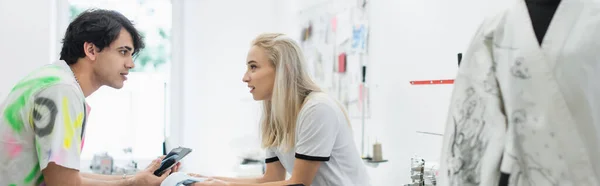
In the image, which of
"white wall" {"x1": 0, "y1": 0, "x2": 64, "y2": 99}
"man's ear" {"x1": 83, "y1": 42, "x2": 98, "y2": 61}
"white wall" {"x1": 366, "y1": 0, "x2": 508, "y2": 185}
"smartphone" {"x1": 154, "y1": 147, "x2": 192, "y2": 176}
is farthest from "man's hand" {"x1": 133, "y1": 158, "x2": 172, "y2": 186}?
"white wall" {"x1": 0, "y1": 0, "x2": 64, "y2": 99}

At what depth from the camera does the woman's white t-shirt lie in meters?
1.75

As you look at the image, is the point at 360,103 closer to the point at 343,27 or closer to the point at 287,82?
the point at 343,27

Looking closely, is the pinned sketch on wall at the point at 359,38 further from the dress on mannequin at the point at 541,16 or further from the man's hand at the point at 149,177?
the dress on mannequin at the point at 541,16

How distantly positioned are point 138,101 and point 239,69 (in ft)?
2.65

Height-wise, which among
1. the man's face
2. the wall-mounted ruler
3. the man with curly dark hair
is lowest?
the man with curly dark hair

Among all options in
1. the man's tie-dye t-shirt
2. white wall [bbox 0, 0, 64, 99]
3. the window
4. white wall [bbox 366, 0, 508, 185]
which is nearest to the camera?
the man's tie-dye t-shirt

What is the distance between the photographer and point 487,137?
0.98 meters

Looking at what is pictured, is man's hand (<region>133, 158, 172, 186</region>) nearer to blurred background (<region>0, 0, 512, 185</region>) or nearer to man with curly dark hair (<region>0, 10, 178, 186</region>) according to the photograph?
man with curly dark hair (<region>0, 10, 178, 186</region>)

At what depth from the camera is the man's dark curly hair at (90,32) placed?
1.63m

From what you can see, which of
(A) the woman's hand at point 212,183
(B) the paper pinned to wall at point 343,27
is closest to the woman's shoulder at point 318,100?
(A) the woman's hand at point 212,183

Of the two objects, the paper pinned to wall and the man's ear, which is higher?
the paper pinned to wall

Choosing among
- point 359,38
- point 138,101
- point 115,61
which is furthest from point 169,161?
point 138,101

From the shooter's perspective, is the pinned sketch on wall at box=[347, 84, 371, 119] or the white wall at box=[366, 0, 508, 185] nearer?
the white wall at box=[366, 0, 508, 185]

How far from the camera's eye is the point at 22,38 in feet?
11.0
